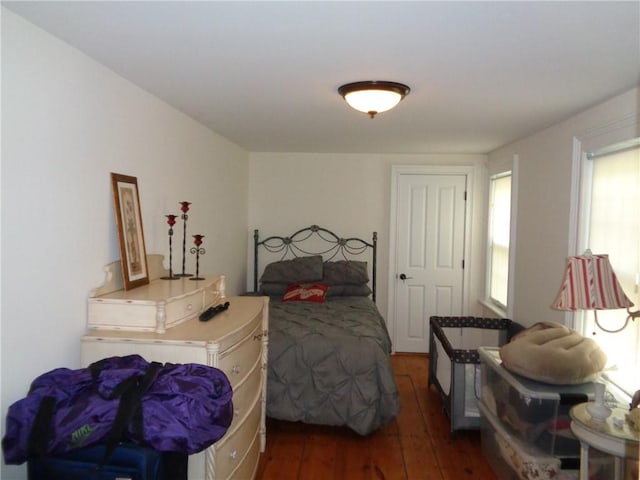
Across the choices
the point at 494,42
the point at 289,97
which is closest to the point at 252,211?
the point at 289,97

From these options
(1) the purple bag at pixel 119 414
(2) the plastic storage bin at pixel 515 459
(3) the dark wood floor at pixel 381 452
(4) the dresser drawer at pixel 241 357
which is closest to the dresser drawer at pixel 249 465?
(3) the dark wood floor at pixel 381 452

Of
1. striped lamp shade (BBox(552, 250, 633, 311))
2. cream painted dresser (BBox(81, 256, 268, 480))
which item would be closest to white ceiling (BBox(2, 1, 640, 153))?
striped lamp shade (BBox(552, 250, 633, 311))

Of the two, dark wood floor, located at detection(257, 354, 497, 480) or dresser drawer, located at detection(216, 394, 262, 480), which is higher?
dresser drawer, located at detection(216, 394, 262, 480)

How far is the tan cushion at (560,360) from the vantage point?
2.49 meters

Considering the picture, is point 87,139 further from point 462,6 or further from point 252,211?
point 252,211

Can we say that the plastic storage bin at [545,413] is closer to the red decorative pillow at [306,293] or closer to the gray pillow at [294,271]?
the red decorative pillow at [306,293]

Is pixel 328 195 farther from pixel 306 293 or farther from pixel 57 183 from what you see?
pixel 57 183

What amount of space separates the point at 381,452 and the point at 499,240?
2.46 m

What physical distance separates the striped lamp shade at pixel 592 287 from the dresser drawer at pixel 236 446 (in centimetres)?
A: 155

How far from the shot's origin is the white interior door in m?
5.18

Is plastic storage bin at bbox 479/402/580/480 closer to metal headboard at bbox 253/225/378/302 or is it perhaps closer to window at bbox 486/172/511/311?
window at bbox 486/172/511/311

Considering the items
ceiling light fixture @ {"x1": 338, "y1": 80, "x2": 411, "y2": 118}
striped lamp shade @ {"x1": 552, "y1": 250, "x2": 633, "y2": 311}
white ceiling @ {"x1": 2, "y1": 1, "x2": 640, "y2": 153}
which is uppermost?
white ceiling @ {"x1": 2, "y1": 1, "x2": 640, "y2": 153}

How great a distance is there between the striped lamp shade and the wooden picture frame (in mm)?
1964

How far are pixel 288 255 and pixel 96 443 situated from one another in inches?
151
